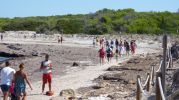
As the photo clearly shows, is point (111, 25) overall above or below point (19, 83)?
below

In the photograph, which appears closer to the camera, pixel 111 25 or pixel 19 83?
pixel 19 83

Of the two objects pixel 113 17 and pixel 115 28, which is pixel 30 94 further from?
pixel 113 17

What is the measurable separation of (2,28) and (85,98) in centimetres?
9382

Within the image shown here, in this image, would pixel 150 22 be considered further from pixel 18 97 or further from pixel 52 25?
pixel 18 97

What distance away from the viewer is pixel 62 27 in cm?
10250

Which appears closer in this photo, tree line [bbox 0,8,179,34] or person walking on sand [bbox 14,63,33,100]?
person walking on sand [bbox 14,63,33,100]

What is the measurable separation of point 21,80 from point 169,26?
8278cm

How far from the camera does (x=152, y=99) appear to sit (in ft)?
45.8

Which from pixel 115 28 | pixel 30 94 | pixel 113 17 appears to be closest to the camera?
pixel 30 94

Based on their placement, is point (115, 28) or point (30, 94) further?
point (115, 28)

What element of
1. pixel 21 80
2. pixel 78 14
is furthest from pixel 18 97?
pixel 78 14

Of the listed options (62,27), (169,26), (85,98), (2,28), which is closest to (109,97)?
(85,98)

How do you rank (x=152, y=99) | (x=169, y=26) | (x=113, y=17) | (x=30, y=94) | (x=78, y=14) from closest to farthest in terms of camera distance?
(x=152, y=99), (x=30, y=94), (x=169, y=26), (x=113, y=17), (x=78, y=14)

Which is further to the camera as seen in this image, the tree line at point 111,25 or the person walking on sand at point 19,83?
the tree line at point 111,25
